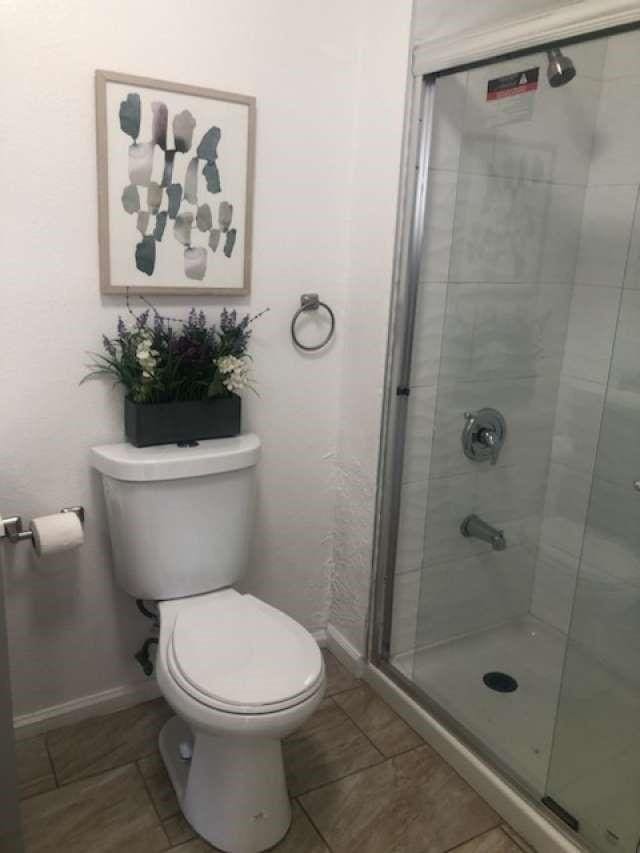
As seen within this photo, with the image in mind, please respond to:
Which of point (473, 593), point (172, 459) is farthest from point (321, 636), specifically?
point (172, 459)

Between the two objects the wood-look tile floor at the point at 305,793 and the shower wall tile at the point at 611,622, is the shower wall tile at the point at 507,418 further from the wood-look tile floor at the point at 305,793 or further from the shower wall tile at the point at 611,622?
the wood-look tile floor at the point at 305,793

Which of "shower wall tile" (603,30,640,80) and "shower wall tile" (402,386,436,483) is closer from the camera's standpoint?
"shower wall tile" (603,30,640,80)

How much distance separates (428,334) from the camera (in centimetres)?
198

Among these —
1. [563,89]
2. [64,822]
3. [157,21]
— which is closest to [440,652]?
[64,822]

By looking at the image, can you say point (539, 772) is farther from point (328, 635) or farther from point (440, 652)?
point (328, 635)

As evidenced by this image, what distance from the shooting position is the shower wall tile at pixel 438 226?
6.15 ft

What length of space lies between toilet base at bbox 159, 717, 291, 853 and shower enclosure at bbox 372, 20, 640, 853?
1.86 feet

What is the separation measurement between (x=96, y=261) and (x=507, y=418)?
128 cm

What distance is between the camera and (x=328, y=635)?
7.79ft

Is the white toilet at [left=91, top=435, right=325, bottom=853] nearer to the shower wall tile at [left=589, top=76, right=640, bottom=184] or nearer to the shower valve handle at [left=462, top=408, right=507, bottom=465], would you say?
the shower valve handle at [left=462, top=408, right=507, bottom=465]

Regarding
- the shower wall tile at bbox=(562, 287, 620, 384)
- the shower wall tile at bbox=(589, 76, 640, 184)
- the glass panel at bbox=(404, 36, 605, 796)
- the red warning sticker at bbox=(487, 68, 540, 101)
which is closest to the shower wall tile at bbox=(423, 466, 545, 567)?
the glass panel at bbox=(404, 36, 605, 796)

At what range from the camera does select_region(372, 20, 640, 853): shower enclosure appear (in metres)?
1.83

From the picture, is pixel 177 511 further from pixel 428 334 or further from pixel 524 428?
pixel 524 428

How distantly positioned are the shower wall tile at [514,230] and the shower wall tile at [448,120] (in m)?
0.07
